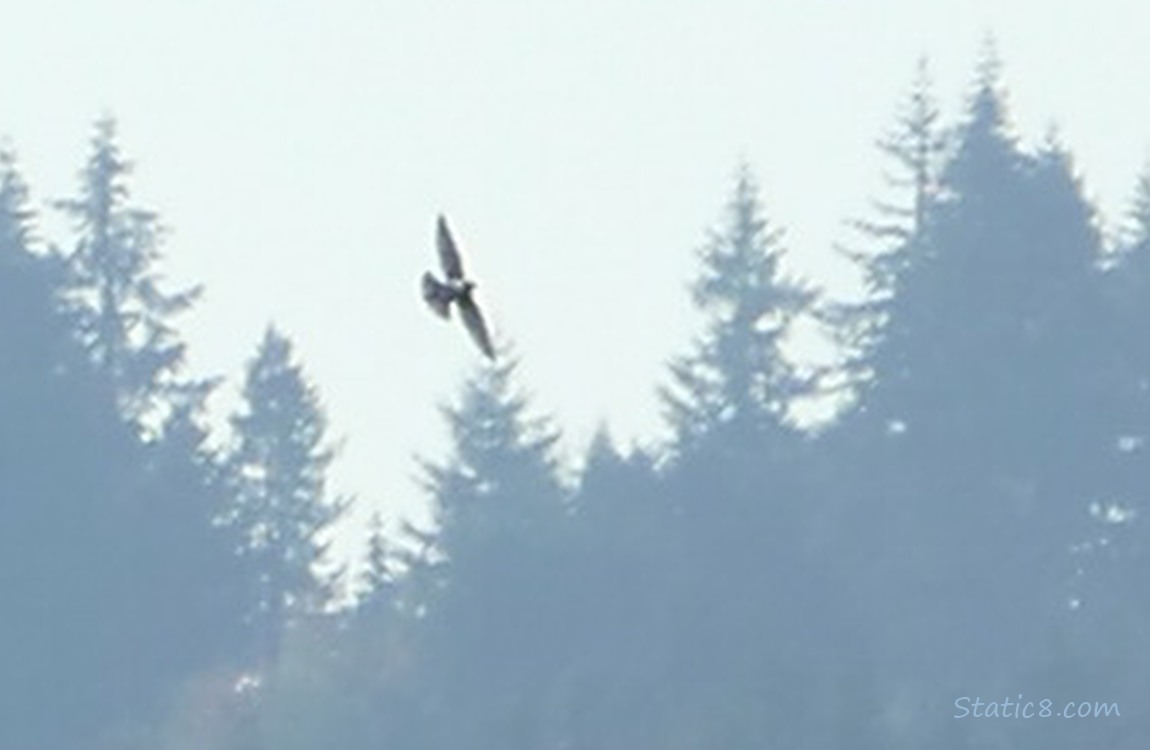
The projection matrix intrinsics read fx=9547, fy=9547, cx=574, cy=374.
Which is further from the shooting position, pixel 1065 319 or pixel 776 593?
pixel 1065 319

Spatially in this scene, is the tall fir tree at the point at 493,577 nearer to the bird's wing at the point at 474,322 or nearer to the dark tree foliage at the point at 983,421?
the dark tree foliage at the point at 983,421

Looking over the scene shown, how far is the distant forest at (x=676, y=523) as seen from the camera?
9919 centimetres

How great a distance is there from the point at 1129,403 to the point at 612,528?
8.71 meters

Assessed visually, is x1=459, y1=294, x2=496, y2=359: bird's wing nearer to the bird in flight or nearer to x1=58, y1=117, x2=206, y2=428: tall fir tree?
the bird in flight

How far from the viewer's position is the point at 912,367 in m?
110

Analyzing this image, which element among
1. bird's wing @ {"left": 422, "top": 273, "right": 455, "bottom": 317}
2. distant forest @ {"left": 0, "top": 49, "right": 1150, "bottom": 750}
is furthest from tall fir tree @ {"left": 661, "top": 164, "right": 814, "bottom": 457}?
bird's wing @ {"left": 422, "top": 273, "right": 455, "bottom": 317}

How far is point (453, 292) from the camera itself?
169 feet

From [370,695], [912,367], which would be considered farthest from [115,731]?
[912,367]

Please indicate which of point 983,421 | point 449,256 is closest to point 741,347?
point 983,421

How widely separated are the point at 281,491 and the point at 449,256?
5788 centimetres

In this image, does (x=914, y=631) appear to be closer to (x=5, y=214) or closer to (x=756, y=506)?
(x=756, y=506)

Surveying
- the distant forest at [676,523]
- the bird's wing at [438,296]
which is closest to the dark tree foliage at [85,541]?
the distant forest at [676,523]

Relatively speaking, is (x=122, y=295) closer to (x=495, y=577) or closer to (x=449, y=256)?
(x=495, y=577)


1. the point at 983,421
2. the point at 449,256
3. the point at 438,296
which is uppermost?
the point at 983,421
